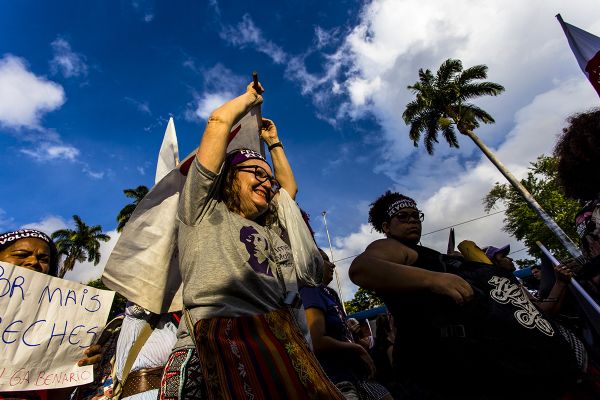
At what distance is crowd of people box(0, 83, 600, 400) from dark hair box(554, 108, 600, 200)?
312 millimetres

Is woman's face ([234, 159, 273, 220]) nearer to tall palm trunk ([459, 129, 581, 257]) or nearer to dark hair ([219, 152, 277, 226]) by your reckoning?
dark hair ([219, 152, 277, 226])

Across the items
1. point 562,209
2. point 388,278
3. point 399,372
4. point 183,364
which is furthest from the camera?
point 562,209

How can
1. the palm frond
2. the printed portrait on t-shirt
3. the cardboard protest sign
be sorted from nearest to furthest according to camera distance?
the printed portrait on t-shirt → the cardboard protest sign → the palm frond

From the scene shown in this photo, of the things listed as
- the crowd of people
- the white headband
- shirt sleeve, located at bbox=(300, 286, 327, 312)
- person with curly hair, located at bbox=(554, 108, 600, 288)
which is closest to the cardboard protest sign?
the crowd of people

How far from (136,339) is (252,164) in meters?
1.10

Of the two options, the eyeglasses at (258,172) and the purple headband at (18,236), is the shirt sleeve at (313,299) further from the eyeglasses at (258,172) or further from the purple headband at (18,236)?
the purple headband at (18,236)

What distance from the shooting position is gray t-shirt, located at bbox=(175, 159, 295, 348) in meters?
1.36

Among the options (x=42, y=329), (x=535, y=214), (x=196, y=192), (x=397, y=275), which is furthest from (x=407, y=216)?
(x=535, y=214)

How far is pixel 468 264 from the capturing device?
6.21 ft

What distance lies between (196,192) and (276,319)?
65cm

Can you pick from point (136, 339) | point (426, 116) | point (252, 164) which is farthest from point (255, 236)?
point (426, 116)

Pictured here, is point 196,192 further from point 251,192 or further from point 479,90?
point 479,90

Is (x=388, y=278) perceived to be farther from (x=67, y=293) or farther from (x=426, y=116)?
(x=426, y=116)

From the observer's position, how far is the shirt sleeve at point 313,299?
2.65 metres
